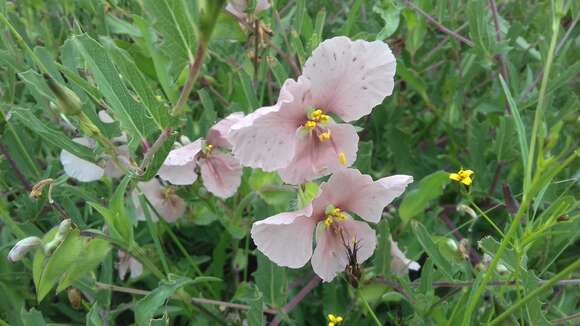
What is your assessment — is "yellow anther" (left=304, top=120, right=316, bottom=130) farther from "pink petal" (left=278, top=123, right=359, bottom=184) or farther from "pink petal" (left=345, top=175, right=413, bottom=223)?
"pink petal" (left=345, top=175, right=413, bottom=223)

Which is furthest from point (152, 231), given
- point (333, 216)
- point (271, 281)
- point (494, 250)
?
point (494, 250)

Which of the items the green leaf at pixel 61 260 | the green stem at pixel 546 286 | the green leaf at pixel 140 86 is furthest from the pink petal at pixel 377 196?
the green leaf at pixel 61 260

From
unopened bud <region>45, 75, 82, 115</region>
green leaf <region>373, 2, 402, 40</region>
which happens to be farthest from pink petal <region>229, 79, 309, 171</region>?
green leaf <region>373, 2, 402, 40</region>

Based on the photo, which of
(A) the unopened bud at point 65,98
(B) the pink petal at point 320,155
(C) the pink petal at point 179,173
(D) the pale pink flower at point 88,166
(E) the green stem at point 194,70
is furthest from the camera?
(D) the pale pink flower at point 88,166

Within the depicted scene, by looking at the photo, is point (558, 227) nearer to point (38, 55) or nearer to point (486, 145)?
point (486, 145)

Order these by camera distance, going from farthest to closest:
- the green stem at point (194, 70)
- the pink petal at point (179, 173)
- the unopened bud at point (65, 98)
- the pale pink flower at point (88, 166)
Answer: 1. the pale pink flower at point (88, 166)
2. the pink petal at point (179, 173)
3. the unopened bud at point (65, 98)
4. the green stem at point (194, 70)

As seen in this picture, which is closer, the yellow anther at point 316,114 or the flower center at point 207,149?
the yellow anther at point 316,114

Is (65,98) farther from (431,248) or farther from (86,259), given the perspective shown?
(431,248)

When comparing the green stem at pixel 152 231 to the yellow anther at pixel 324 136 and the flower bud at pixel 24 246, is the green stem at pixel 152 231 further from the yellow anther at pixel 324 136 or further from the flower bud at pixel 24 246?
the yellow anther at pixel 324 136
